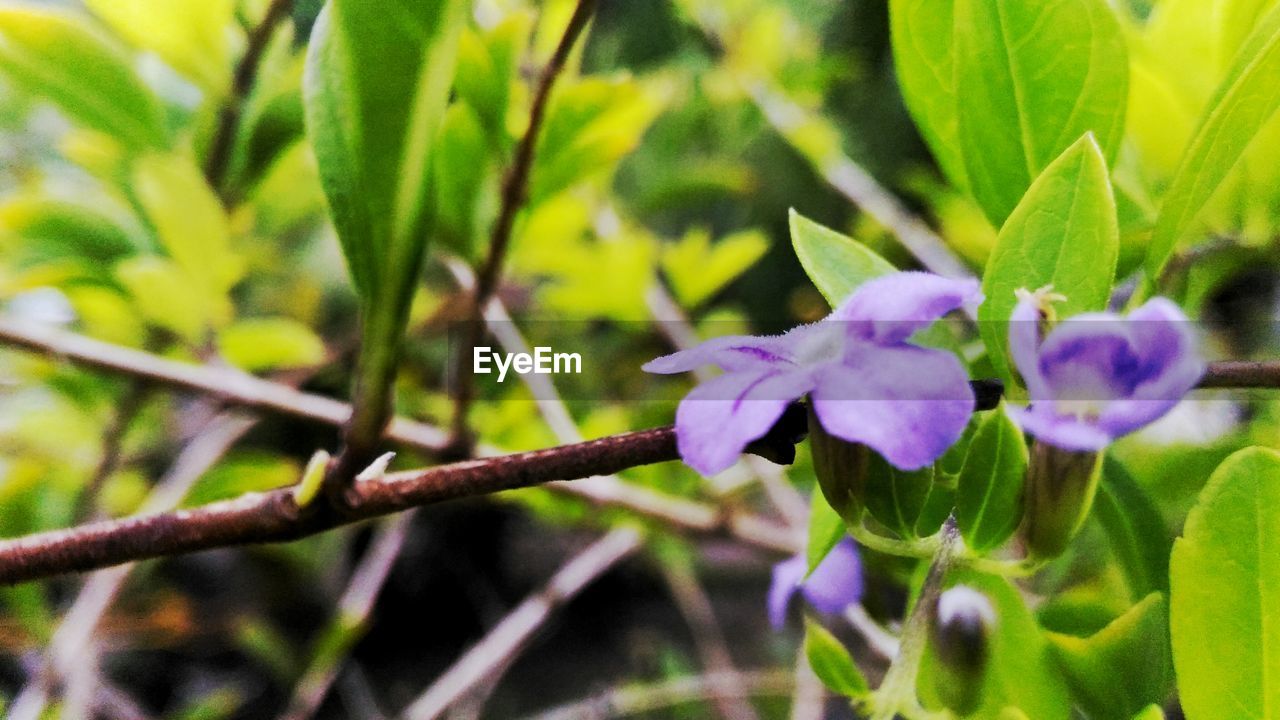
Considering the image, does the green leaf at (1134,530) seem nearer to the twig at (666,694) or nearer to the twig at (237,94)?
the twig at (237,94)

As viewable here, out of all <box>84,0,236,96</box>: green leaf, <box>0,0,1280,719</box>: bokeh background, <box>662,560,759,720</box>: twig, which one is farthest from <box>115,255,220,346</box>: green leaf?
<box>662,560,759,720</box>: twig

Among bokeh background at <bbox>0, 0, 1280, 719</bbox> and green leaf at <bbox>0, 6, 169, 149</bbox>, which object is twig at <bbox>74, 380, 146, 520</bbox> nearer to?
bokeh background at <bbox>0, 0, 1280, 719</bbox>

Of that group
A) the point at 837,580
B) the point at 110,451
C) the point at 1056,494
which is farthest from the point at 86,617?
the point at 1056,494

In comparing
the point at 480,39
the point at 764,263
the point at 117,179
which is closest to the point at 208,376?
the point at 117,179

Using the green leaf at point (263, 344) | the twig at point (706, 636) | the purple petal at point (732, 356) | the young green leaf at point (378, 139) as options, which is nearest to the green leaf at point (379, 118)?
the young green leaf at point (378, 139)

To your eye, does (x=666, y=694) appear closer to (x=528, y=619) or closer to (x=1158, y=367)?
(x=528, y=619)

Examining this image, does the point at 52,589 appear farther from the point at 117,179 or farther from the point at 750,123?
the point at 750,123
